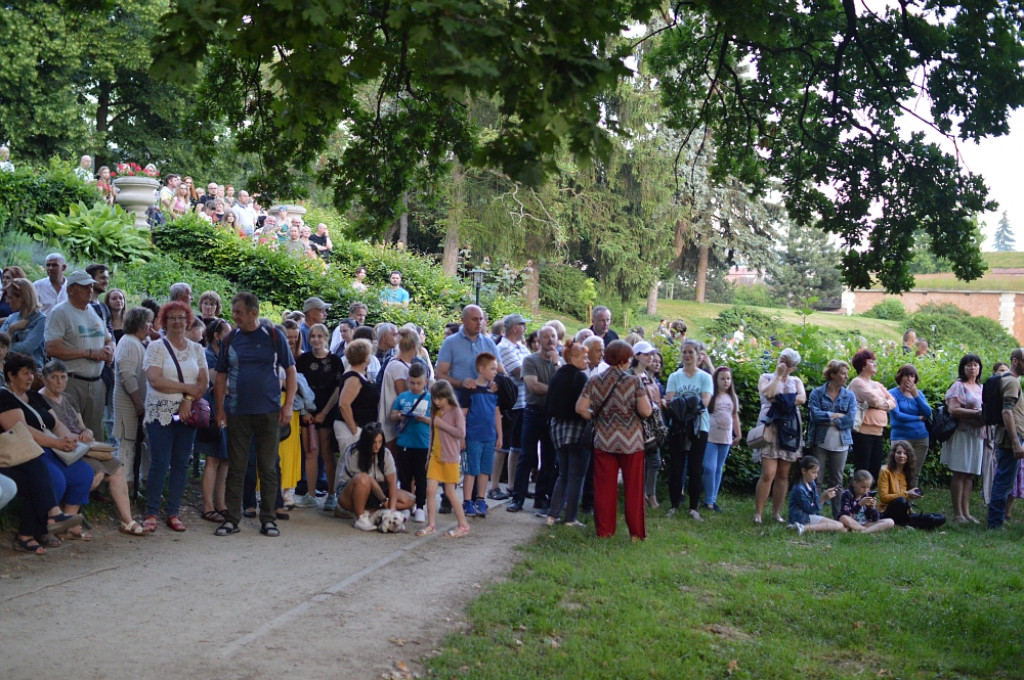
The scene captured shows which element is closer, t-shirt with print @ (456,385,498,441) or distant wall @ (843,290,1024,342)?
t-shirt with print @ (456,385,498,441)

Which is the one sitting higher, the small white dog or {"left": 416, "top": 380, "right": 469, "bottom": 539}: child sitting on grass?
{"left": 416, "top": 380, "right": 469, "bottom": 539}: child sitting on grass

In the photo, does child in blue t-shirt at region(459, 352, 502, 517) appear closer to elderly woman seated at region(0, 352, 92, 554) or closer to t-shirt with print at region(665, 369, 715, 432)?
t-shirt with print at region(665, 369, 715, 432)

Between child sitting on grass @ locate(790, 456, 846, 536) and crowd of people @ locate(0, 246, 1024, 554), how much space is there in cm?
2

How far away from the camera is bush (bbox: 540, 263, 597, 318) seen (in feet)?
141

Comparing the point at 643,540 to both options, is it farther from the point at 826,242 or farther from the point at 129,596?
the point at 826,242

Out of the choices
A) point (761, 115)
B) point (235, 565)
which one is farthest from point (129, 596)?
point (761, 115)

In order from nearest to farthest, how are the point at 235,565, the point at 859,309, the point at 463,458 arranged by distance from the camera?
the point at 235,565, the point at 463,458, the point at 859,309

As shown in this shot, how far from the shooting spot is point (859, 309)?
65750 millimetres

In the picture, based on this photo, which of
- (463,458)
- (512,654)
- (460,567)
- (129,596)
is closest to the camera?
(512,654)

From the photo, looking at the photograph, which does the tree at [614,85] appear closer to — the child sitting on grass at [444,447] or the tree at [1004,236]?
the child sitting on grass at [444,447]

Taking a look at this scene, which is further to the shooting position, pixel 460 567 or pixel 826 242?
pixel 826 242

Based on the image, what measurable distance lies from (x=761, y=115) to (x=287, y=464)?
21.7ft

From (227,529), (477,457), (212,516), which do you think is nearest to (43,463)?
(227,529)

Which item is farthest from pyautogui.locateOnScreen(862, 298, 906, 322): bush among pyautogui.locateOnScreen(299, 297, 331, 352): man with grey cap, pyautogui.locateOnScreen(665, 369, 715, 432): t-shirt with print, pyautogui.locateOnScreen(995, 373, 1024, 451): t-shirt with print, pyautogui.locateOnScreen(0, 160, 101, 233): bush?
pyautogui.locateOnScreen(299, 297, 331, 352): man with grey cap
